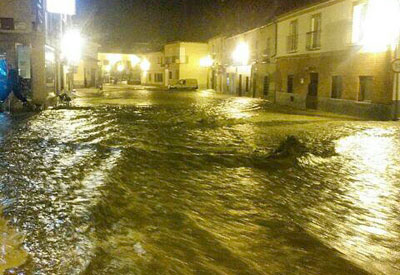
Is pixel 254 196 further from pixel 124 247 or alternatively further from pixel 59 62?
pixel 59 62

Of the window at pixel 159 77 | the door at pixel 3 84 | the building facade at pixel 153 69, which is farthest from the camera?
the window at pixel 159 77

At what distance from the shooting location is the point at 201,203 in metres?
6.68

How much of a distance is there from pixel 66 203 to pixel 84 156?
3717 mm

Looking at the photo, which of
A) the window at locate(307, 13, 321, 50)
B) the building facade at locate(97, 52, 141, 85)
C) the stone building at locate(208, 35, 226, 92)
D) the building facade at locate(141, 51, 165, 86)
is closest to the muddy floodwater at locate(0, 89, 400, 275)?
the window at locate(307, 13, 321, 50)

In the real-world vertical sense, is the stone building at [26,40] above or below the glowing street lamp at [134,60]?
below

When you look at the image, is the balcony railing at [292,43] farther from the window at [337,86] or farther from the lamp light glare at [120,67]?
the lamp light glare at [120,67]

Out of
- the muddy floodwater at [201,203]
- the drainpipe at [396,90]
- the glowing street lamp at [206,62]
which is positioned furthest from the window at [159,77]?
the muddy floodwater at [201,203]

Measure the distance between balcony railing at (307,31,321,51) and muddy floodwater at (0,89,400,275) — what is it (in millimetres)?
13949

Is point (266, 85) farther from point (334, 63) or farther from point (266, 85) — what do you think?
point (334, 63)

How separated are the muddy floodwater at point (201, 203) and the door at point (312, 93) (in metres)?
13.6

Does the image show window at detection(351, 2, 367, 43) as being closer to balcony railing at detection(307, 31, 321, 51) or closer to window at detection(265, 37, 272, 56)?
balcony railing at detection(307, 31, 321, 51)

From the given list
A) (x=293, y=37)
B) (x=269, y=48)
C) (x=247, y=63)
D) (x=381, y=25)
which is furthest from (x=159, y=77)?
(x=381, y=25)

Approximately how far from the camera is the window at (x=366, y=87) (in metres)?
21.0

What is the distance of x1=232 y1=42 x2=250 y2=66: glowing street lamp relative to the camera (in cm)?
4212
